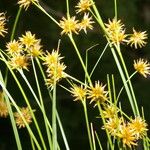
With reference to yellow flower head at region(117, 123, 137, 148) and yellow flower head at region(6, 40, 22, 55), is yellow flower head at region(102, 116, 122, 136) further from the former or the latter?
yellow flower head at region(6, 40, 22, 55)

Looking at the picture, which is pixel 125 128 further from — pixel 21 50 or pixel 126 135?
pixel 21 50

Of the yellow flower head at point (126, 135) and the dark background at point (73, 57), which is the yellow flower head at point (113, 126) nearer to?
the yellow flower head at point (126, 135)

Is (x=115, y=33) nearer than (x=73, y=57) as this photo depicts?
Yes

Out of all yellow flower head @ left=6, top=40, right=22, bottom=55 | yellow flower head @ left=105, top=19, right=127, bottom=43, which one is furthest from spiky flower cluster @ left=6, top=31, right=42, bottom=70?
yellow flower head @ left=105, top=19, right=127, bottom=43

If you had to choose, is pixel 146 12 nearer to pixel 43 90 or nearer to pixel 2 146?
pixel 43 90

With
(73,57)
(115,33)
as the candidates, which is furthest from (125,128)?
(73,57)

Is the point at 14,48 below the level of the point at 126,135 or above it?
above
